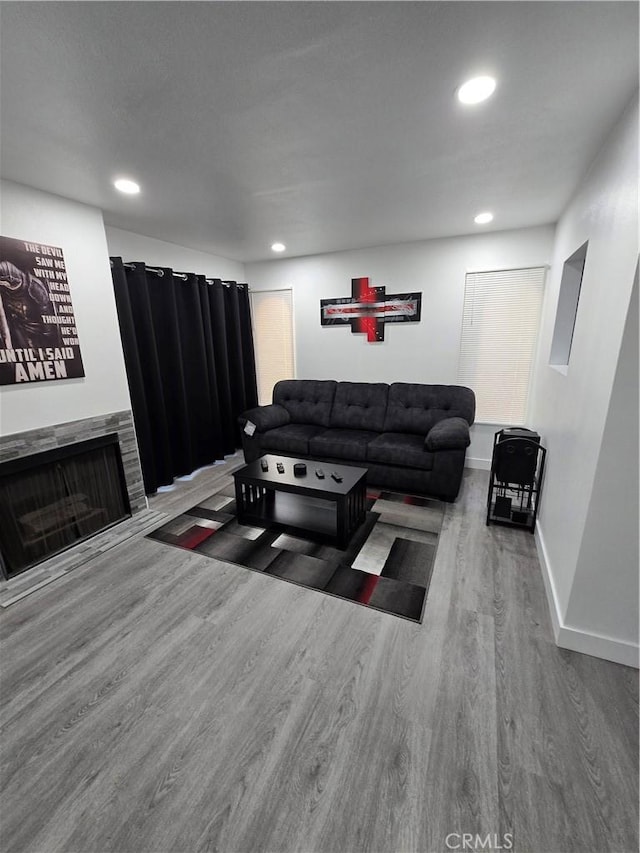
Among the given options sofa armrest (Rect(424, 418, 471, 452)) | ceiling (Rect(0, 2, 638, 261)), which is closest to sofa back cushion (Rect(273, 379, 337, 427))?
sofa armrest (Rect(424, 418, 471, 452))

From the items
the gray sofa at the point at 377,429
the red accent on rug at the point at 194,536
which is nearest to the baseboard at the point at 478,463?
the gray sofa at the point at 377,429

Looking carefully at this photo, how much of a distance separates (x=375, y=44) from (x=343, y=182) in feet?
3.63

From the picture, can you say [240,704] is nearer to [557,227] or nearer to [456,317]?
[456,317]

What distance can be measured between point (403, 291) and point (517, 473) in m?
2.36

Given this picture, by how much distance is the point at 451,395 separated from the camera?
3.69 meters

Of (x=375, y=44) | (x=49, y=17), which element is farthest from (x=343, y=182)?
(x=49, y=17)

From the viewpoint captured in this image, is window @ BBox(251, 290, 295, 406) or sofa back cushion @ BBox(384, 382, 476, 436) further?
window @ BBox(251, 290, 295, 406)

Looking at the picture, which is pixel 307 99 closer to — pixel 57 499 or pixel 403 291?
Answer: pixel 403 291

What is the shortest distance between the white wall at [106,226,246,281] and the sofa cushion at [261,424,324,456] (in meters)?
2.08

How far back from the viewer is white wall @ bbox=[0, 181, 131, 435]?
86.1 inches

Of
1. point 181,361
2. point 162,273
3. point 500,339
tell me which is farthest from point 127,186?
point 500,339

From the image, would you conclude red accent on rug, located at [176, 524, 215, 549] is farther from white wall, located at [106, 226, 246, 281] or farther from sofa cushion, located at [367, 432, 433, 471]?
white wall, located at [106, 226, 246, 281]

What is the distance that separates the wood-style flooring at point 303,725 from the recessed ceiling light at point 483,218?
2.90 m

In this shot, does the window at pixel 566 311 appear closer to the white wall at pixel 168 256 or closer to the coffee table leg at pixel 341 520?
the coffee table leg at pixel 341 520
